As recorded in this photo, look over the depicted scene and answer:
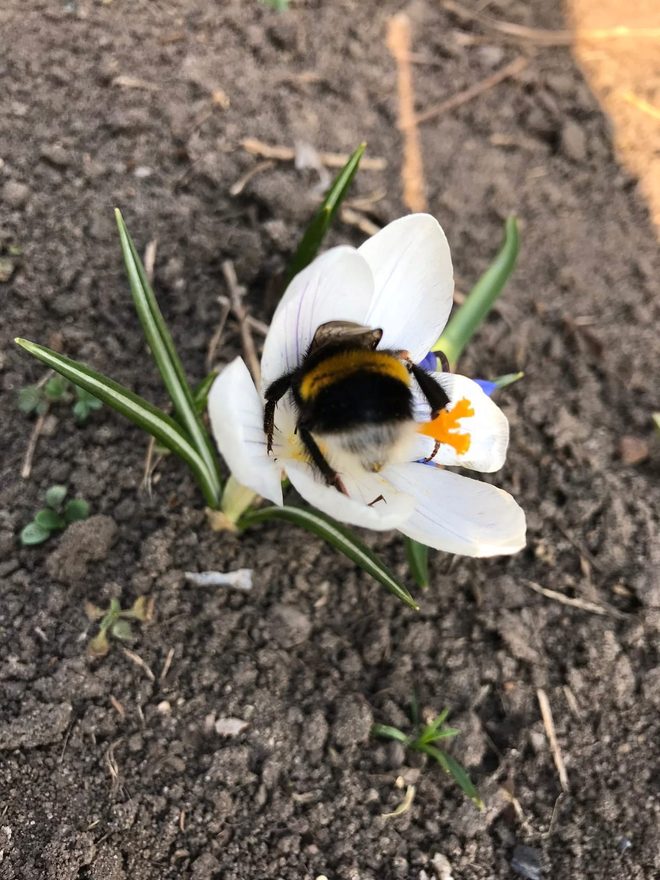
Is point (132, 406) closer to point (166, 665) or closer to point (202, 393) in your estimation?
point (202, 393)

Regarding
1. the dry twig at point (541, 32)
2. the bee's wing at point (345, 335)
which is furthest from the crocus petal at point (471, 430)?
the dry twig at point (541, 32)

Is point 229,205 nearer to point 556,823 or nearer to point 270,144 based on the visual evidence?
point 270,144

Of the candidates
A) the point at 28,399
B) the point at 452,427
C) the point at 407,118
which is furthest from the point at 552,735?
the point at 407,118

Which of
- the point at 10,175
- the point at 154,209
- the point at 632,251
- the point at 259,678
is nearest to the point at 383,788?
the point at 259,678

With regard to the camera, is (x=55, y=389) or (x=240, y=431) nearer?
(x=240, y=431)

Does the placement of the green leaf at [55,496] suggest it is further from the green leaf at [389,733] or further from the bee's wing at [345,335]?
the green leaf at [389,733]
